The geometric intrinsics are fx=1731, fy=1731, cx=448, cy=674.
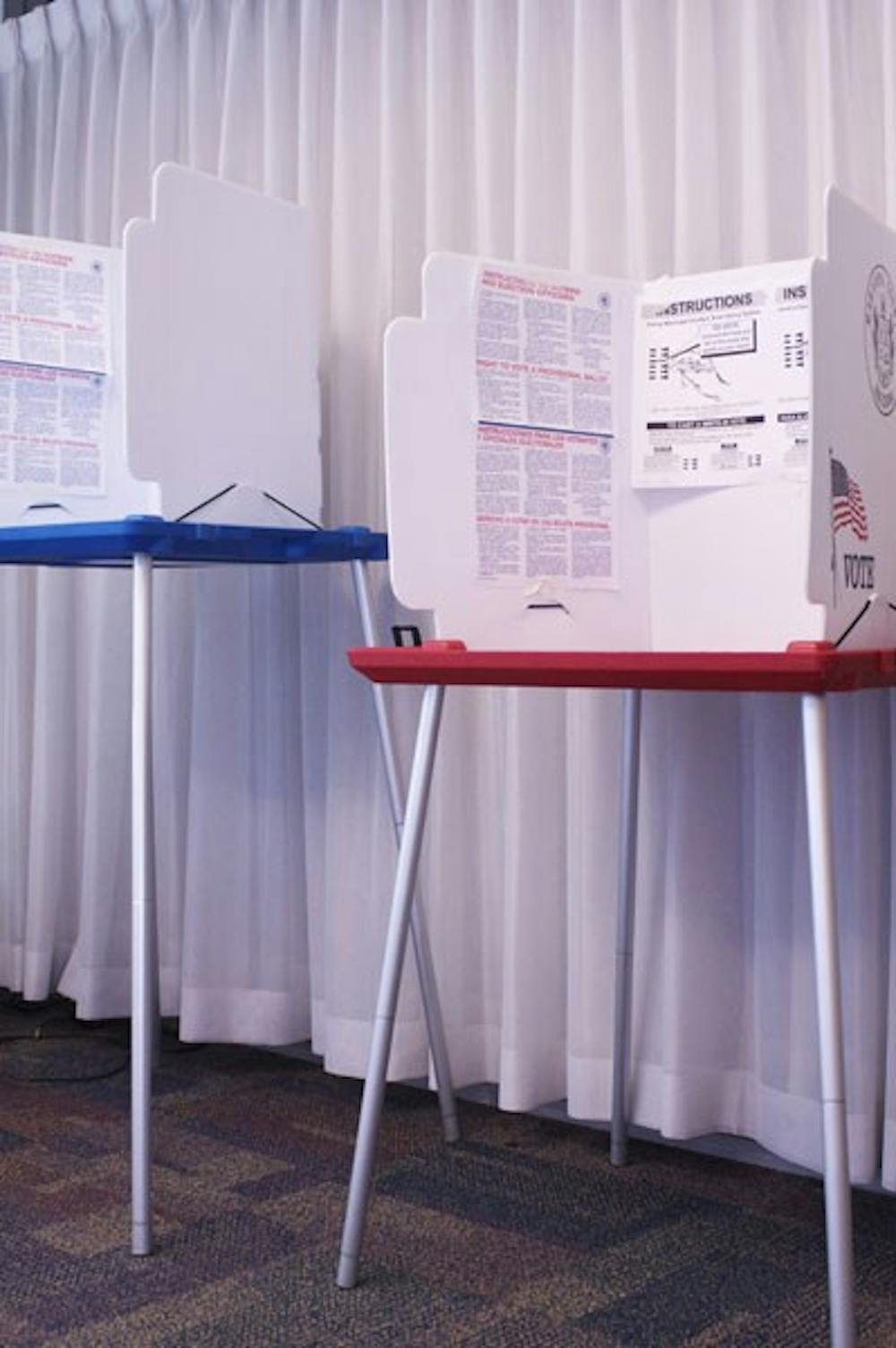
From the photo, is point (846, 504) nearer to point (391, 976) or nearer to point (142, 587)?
point (391, 976)

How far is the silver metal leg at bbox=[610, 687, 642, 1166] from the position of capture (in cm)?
240

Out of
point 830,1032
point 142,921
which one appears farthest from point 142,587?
point 830,1032

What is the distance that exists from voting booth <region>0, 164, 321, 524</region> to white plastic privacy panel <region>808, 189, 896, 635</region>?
0.95 meters

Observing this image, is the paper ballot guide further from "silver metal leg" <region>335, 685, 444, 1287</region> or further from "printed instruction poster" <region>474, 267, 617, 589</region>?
"silver metal leg" <region>335, 685, 444, 1287</region>

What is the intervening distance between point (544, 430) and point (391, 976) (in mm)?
676

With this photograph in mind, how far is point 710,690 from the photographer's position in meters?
1.83

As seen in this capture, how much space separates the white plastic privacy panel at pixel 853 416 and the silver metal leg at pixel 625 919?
0.52 metres

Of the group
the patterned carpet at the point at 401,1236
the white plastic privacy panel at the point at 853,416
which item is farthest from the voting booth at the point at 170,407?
the white plastic privacy panel at the point at 853,416

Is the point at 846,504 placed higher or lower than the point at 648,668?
higher

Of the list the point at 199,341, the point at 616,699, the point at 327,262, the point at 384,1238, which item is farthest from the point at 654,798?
the point at 327,262

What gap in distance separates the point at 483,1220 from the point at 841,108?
1.55m

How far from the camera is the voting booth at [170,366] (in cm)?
→ 237

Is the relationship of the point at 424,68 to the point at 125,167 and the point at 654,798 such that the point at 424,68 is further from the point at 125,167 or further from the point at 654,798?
the point at 654,798

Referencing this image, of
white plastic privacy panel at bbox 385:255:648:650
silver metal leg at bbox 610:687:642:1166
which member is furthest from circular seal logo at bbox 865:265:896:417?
silver metal leg at bbox 610:687:642:1166
